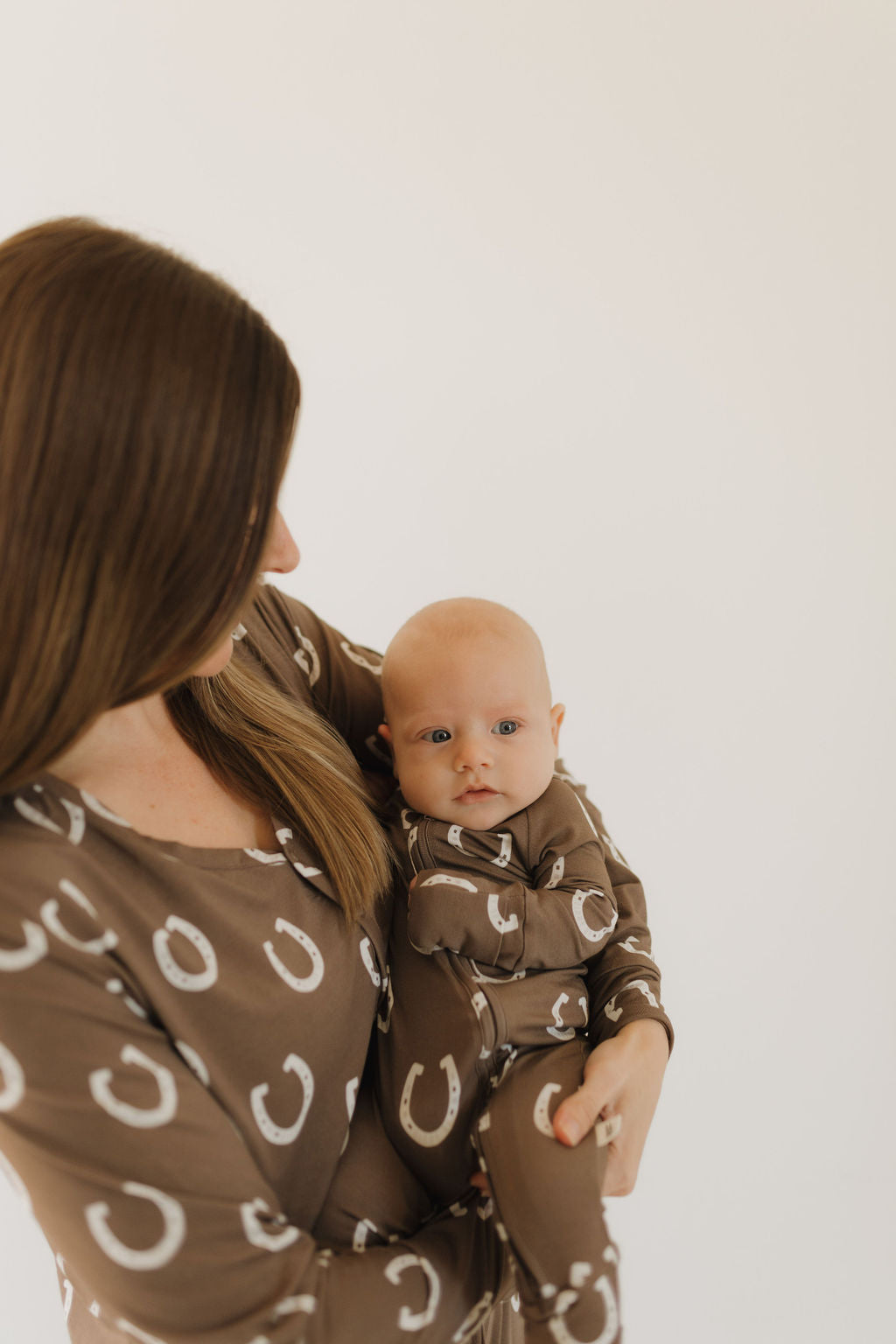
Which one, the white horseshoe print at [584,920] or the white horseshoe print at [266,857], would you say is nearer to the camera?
the white horseshoe print at [266,857]

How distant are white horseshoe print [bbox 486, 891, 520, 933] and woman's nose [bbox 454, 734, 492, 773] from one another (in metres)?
0.17

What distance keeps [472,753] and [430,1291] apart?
0.57m

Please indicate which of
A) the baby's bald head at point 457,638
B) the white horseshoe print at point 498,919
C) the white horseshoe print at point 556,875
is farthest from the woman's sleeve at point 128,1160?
the baby's bald head at point 457,638

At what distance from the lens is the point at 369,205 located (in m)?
2.06

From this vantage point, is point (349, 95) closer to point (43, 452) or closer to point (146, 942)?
point (43, 452)

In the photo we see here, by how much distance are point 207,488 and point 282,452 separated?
0.31ft

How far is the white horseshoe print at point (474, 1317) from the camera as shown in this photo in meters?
0.99

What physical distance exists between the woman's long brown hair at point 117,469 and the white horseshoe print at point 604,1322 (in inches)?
26.6

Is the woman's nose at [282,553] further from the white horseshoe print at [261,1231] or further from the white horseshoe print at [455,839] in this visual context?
the white horseshoe print at [261,1231]

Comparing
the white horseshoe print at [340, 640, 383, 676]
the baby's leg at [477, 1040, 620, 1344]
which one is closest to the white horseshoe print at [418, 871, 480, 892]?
the baby's leg at [477, 1040, 620, 1344]

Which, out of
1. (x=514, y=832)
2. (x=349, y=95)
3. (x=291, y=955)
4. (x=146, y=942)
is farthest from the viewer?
(x=349, y=95)

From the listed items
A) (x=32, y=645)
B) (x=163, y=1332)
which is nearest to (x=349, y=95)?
(x=32, y=645)

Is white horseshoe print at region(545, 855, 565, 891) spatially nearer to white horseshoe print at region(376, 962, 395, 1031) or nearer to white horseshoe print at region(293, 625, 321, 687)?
white horseshoe print at region(376, 962, 395, 1031)

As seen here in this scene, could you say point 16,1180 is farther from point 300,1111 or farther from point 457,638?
point 457,638
